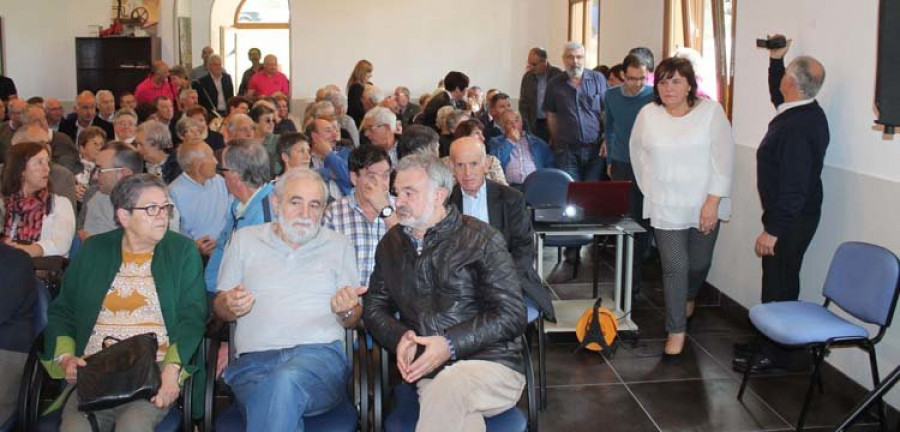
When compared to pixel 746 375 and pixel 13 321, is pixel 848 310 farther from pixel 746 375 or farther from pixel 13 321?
pixel 13 321

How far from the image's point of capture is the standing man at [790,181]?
164 inches

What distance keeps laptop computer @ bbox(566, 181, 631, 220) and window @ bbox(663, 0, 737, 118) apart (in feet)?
2.75

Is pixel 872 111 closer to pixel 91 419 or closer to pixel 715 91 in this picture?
pixel 715 91

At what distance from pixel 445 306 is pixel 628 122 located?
12.4 ft

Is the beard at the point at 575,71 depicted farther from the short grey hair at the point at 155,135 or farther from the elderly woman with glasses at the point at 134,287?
the elderly woman with glasses at the point at 134,287

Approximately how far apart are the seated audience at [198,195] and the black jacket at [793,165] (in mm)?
2823

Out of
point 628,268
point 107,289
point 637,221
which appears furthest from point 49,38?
point 107,289

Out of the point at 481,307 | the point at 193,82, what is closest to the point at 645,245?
the point at 481,307

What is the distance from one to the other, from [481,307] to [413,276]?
27cm

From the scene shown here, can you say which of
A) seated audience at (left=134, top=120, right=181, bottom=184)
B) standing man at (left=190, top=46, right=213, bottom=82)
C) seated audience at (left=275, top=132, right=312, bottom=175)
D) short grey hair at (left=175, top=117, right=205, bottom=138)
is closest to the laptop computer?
seated audience at (left=275, top=132, right=312, bottom=175)

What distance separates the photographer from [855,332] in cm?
361

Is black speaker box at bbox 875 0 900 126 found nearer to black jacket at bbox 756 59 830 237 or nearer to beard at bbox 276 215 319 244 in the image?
black jacket at bbox 756 59 830 237

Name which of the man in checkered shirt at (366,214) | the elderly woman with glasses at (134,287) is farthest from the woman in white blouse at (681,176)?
the elderly woman with glasses at (134,287)

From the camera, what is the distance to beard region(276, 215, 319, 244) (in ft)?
10.3
